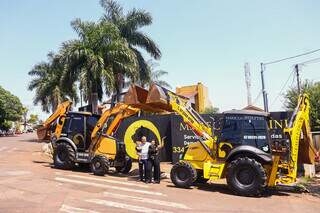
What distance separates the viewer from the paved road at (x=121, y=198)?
991 cm

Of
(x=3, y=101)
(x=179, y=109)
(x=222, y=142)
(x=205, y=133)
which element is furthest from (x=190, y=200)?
(x=3, y=101)

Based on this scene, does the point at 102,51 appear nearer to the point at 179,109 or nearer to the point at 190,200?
the point at 179,109

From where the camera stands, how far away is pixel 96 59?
92.0 feet

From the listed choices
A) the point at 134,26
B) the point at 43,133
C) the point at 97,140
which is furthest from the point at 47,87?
the point at 97,140

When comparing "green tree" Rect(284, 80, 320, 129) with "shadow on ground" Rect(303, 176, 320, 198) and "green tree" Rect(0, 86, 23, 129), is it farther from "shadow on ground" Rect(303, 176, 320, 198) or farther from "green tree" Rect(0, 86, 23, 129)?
"green tree" Rect(0, 86, 23, 129)

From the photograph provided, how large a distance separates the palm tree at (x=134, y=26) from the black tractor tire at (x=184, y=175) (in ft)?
60.4

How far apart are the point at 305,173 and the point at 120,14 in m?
20.7

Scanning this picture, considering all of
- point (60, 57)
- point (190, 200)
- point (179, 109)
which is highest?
point (60, 57)

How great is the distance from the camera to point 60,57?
29969 mm

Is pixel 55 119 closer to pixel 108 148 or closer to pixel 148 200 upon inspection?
pixel 108 148

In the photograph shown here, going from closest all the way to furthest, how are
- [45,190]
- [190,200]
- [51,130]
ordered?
[190,200]
[45,190]
[51,130]

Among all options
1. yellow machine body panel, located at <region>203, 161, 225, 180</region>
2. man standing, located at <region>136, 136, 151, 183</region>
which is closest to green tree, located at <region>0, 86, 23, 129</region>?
man standing, located at <region>136, 136, 151, 183</region>

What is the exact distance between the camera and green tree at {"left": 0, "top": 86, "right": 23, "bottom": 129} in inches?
2766

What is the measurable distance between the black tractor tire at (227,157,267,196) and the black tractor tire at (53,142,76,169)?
7.81 meters
